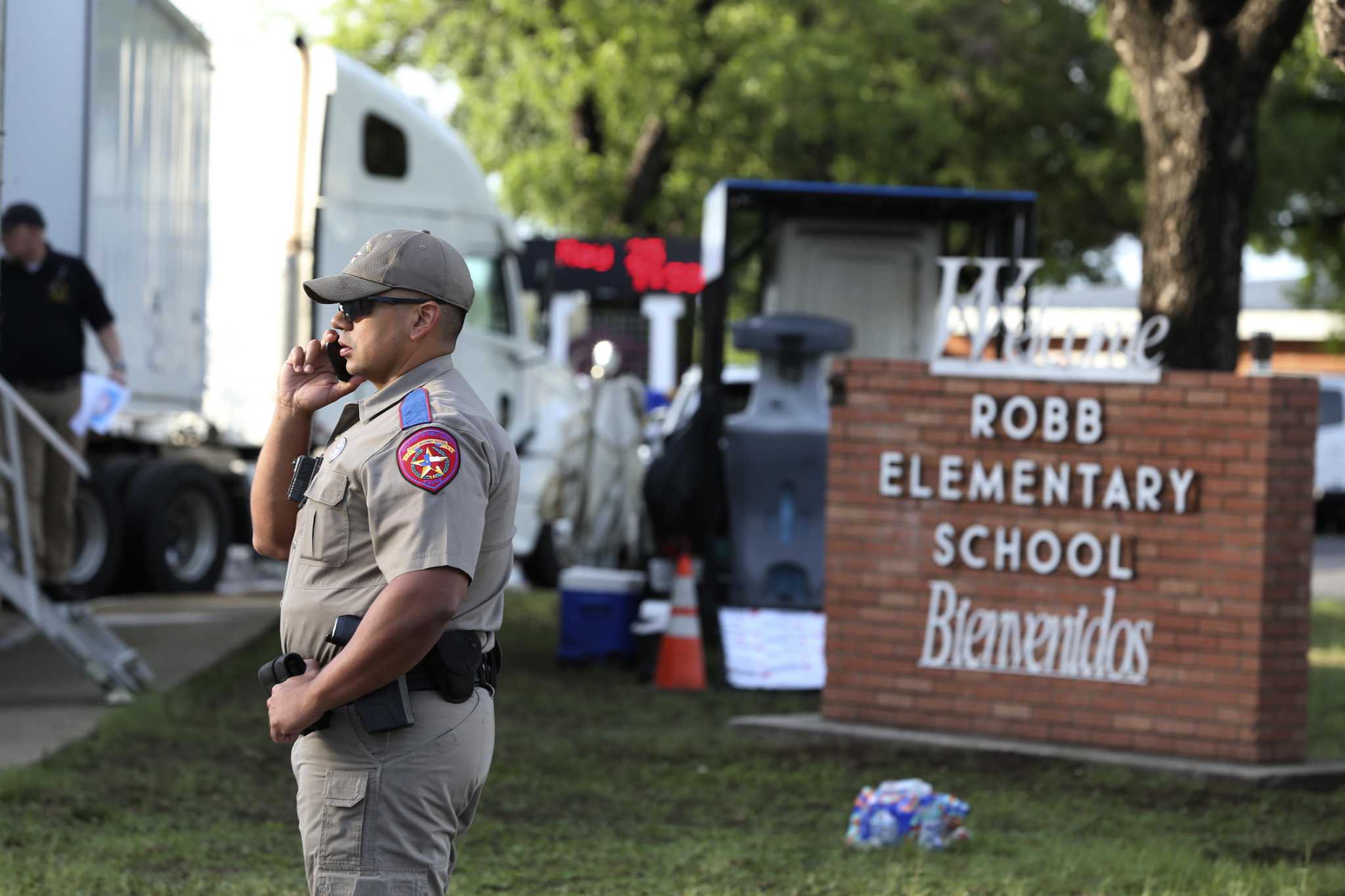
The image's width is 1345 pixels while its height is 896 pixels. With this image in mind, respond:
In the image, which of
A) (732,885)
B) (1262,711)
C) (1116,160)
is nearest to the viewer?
(732,885)

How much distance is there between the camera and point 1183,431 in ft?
24.9

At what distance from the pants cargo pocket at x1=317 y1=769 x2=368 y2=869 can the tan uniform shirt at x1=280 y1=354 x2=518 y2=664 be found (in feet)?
0.68

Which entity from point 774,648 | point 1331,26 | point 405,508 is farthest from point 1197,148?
point 405,508

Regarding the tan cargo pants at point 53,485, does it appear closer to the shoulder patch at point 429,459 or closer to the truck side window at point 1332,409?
the shoulder patch at point 429,459

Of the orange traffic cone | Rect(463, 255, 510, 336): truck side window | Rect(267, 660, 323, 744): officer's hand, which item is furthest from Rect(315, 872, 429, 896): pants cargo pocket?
Rect(463, 255, 510, 336): truck side window

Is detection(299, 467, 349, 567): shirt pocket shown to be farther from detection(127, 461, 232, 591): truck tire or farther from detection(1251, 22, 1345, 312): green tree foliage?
detection(1251, 22, 1345, 312): green tree foliage

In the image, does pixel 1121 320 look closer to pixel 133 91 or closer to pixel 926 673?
pixel 926 673

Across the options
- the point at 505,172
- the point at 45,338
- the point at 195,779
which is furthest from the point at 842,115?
the point at 195,779

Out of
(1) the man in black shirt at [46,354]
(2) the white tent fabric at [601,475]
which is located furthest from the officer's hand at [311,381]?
(2) the white tent fabric at [601,475]

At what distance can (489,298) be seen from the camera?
47.8 feet

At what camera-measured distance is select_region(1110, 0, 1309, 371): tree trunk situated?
909cm

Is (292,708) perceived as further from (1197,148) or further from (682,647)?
(1197,148)

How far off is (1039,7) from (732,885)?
2681 centimetres

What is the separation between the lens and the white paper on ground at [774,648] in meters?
9.70
